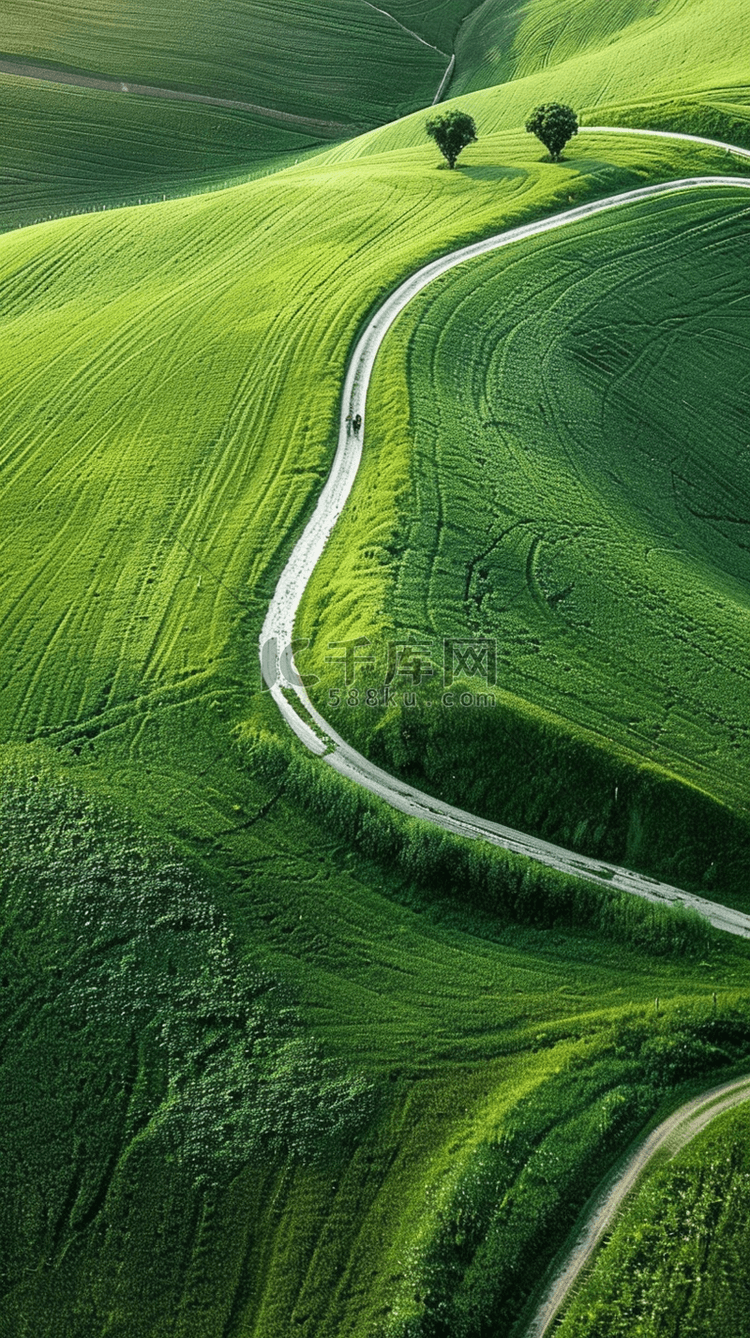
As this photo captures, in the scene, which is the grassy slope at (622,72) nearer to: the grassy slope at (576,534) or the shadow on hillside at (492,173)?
the shadow on hillside at (492,173)

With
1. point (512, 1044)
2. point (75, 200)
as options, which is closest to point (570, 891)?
point (512, 1044)

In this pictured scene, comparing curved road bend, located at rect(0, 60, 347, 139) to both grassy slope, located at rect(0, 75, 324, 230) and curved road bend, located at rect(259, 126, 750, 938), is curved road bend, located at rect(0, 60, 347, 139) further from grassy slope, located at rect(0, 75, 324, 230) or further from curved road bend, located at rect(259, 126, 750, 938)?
curved road bend, located at rect(259, 126, 750, 938)

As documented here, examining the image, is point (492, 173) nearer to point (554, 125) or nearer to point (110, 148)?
point (554, 125)

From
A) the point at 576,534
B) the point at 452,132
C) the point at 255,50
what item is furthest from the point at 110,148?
the point at 576,534

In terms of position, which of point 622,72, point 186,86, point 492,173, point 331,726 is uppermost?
point 622,72

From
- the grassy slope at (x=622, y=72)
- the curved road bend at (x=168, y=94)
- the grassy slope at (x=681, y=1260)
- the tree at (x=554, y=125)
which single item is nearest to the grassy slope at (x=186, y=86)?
the curved road bend at (x=168, y=94)

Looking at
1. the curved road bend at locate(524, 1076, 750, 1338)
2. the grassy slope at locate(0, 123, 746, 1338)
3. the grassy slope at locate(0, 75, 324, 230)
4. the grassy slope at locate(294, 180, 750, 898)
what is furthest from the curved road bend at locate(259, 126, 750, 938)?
the grassy slope at locate(0, 75, 324, 230)
